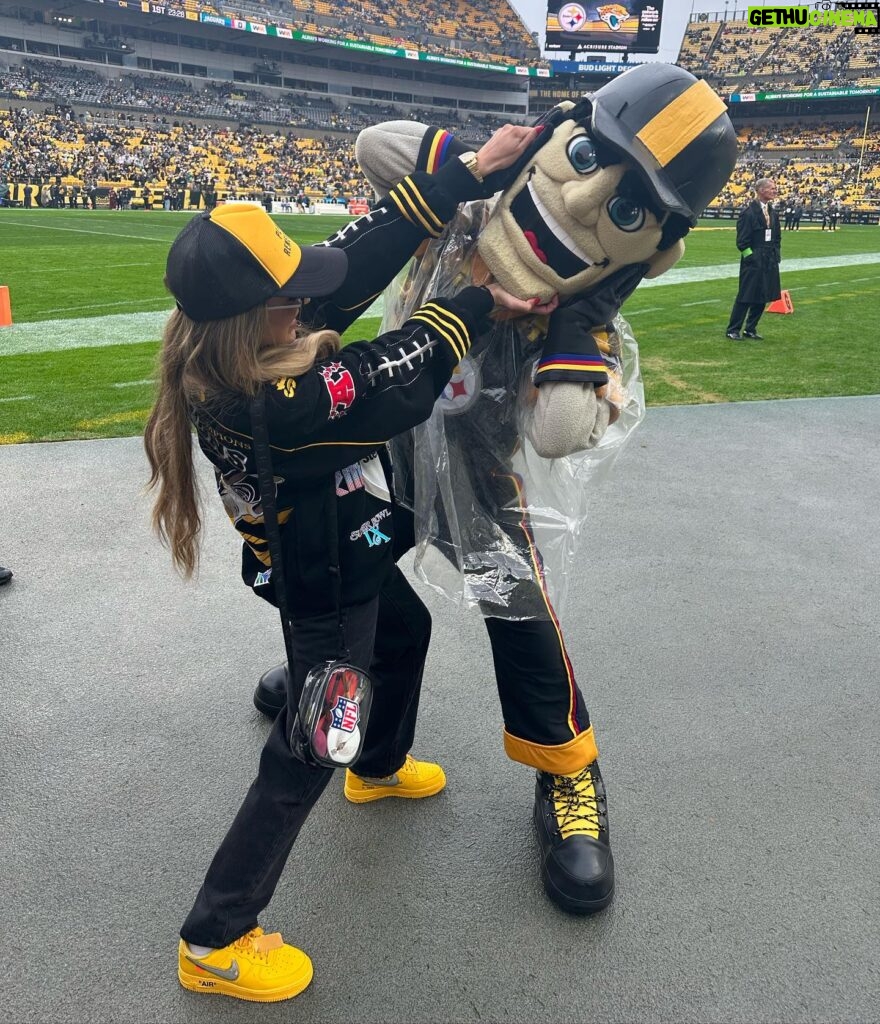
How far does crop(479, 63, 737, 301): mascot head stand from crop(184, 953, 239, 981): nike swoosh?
1.70m

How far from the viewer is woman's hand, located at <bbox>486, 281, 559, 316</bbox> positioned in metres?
2.05

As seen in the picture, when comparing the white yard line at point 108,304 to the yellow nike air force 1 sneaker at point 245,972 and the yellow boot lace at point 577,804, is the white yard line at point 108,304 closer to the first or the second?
the yellow boot lace at point 577,804

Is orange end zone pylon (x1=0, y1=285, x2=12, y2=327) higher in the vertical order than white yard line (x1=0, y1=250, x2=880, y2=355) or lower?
higher

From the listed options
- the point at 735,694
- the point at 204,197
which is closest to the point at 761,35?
the point at 204,197

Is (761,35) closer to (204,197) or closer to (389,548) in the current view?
(204,197)

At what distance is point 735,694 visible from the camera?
3104 mm

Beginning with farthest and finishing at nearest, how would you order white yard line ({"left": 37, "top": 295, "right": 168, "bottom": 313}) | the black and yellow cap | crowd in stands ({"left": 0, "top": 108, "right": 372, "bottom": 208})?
crowd in stands ({"left": 0, "top": 108, "right": 372, "bottom": 208}) < white yard line ({"left": 37, "top": 295, "right": 168, "bottom": 313}) < the black and yellow cap

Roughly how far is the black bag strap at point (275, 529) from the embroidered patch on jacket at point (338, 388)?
0.14 m

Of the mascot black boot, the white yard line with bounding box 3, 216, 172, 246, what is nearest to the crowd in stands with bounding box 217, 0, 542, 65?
the white yard line with bounding box 3, 216, 172, 246

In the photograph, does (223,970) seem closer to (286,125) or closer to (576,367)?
(576,367)

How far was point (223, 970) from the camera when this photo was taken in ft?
6.27

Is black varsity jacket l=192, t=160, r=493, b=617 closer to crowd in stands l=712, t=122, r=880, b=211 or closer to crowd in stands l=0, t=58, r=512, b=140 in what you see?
crowd in stands l=712, t=122, r=880, b=211

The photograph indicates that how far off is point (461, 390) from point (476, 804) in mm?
1243

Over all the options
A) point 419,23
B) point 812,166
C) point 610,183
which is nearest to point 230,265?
point 610,183
